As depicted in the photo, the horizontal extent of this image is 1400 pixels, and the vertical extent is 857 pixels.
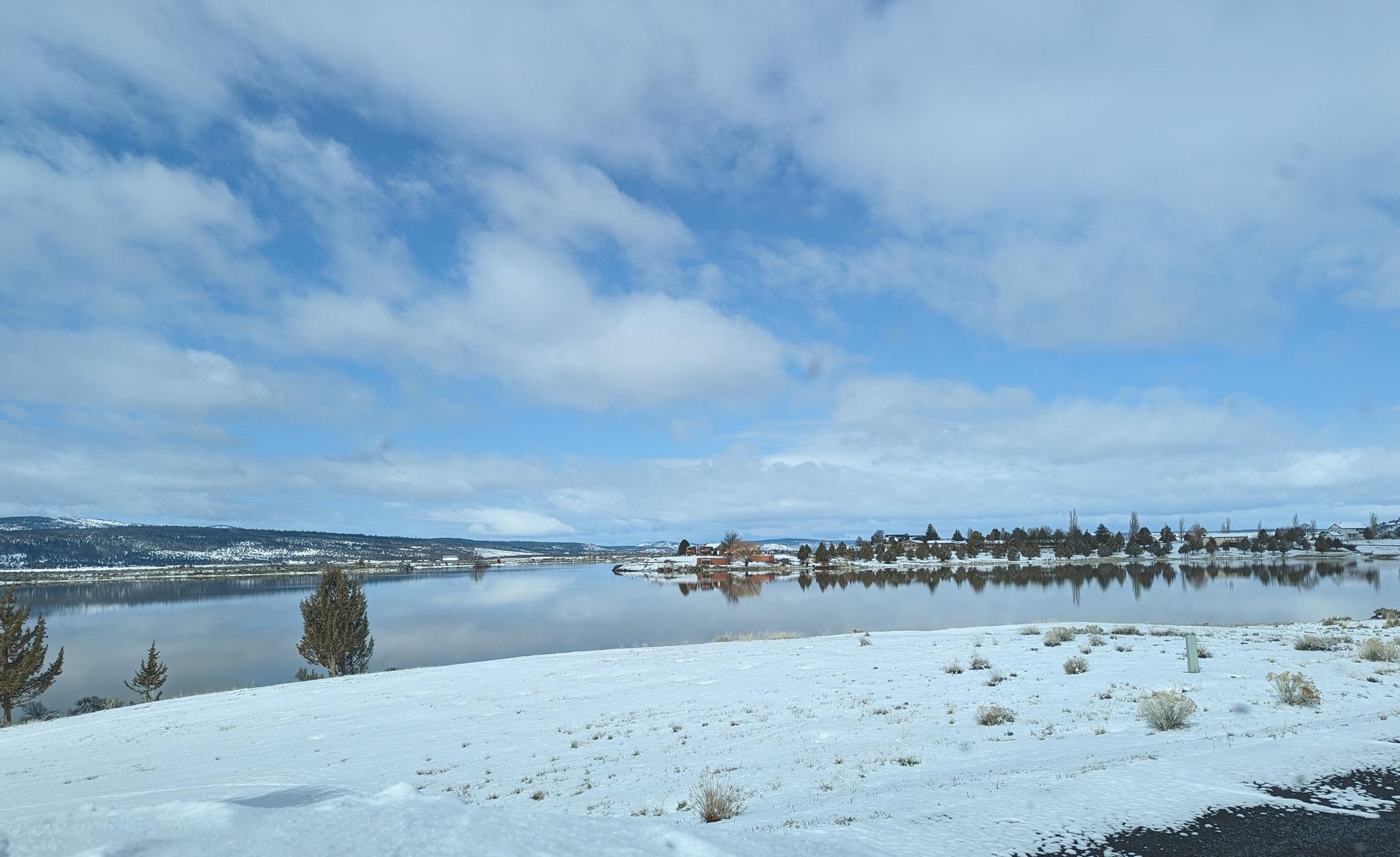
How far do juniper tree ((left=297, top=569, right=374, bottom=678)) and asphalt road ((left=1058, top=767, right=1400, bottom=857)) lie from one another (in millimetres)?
39316

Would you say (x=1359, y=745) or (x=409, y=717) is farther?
(x=409, y=717)

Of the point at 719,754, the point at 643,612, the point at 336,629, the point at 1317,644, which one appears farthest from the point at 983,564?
the point at 719,754

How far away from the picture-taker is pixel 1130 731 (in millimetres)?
9766

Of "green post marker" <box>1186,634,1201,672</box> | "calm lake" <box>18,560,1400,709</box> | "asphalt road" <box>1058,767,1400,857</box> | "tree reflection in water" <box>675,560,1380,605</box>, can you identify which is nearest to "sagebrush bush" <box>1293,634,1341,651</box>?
"green post marker" <box>1186,634,1201,672</box>

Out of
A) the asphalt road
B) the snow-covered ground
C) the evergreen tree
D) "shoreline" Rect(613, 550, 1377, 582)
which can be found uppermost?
the asphalt road

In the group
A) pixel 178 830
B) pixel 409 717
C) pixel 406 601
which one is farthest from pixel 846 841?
pixel 406 601

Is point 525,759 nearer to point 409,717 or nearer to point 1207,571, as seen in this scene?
point 409,717

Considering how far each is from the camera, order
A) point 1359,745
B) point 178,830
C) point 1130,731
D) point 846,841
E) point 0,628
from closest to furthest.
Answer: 1. point 178,830
2. point 846,841
3. point 1359,745
4. point 1130,731
5. point 0,628

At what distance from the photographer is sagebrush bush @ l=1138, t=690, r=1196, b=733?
9781mm

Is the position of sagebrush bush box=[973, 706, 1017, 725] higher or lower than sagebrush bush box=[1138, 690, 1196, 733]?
lower

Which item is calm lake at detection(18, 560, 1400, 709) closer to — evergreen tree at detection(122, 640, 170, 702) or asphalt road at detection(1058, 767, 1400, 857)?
evergreen tree at detection(122, 640, 170, 702)

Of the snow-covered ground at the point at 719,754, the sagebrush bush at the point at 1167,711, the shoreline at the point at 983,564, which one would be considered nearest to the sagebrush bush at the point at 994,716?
the snow-covered ground at the point at 719,754

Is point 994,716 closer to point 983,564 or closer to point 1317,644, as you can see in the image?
point 1317,644

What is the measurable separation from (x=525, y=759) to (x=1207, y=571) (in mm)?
102986
